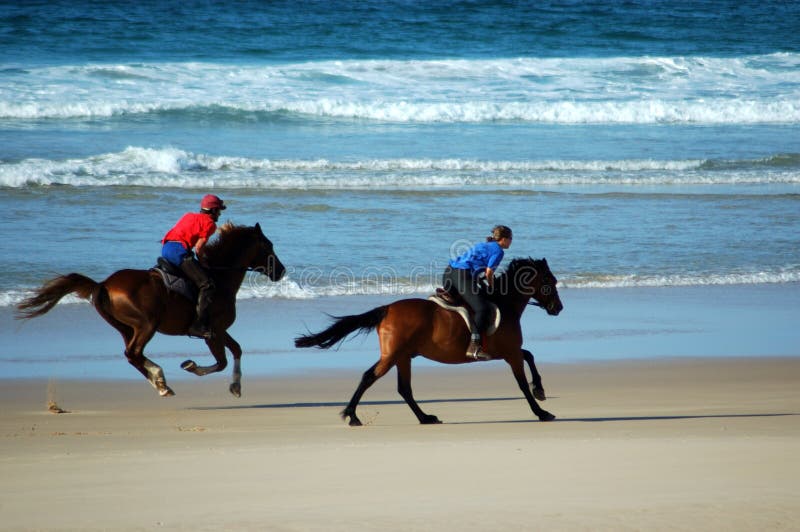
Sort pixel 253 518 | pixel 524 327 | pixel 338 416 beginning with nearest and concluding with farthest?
1. pixel 253 518
2. pixel 338 416
3. pixel 524 327

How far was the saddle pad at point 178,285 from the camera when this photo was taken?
9.98m

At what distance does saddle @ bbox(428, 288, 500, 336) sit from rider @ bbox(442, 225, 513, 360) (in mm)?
37

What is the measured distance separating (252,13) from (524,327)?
4080 cm

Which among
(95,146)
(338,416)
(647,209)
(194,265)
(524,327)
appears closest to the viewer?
(338,416)

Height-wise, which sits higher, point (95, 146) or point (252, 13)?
point (252, 13)

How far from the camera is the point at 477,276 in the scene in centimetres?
891

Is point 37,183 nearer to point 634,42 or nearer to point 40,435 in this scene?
point 40,435

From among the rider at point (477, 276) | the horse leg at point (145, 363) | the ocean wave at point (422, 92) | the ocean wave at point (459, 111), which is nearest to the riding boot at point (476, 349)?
the rider at point (477, 276)

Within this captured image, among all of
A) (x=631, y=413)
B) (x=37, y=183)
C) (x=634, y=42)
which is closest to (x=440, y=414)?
(x=631, y=413)

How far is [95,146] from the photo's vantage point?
1051 inches

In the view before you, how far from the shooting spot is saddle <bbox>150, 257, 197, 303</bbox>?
999cm

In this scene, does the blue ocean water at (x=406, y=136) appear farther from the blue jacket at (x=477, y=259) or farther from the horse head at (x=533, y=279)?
the blue jacket at (x=477, y=259)

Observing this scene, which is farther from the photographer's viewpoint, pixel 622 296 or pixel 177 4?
pixel 177 4

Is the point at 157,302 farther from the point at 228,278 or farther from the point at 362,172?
the point at 362,172
